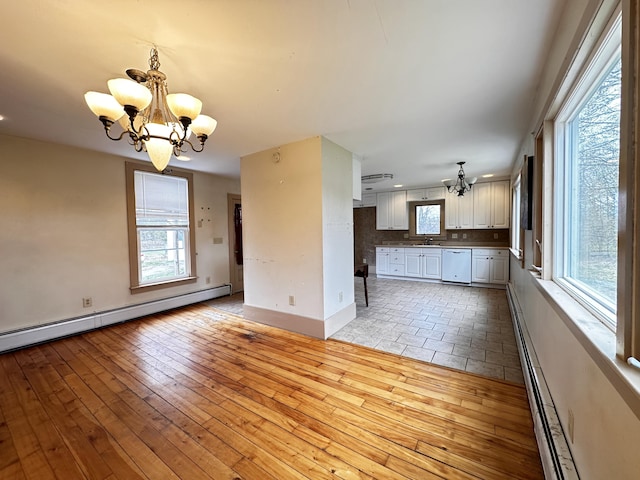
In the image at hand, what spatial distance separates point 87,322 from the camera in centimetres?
338

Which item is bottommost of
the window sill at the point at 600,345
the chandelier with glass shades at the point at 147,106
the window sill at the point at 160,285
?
the window sill at the point at 160,285

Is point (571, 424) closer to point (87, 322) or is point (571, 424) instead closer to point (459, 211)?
point (87, 322)

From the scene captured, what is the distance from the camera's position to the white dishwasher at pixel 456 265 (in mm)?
5668

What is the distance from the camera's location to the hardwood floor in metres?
1.38

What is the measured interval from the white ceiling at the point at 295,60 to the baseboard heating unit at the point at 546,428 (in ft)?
7.09

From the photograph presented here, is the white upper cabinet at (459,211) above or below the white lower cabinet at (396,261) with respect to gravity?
above

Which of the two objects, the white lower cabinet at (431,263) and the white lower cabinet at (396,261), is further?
the white lower cabinet at (396,261)

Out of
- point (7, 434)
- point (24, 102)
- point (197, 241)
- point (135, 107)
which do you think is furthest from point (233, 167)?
point (7, 434)

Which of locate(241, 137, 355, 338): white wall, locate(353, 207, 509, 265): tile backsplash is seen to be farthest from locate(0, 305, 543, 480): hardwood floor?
locate(353, 207, 509, 265): tile backsplash

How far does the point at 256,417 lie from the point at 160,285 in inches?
130

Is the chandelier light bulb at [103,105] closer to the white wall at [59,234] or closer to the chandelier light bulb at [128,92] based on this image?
the chandelier light bulb at [128,92]

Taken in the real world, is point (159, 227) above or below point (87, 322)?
above

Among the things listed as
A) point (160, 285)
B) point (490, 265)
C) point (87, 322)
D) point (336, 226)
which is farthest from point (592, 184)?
point (87, 322)

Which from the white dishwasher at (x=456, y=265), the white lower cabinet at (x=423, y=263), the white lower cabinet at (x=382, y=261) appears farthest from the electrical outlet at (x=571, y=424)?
the white lower cabinet at (x=382, y=261)
